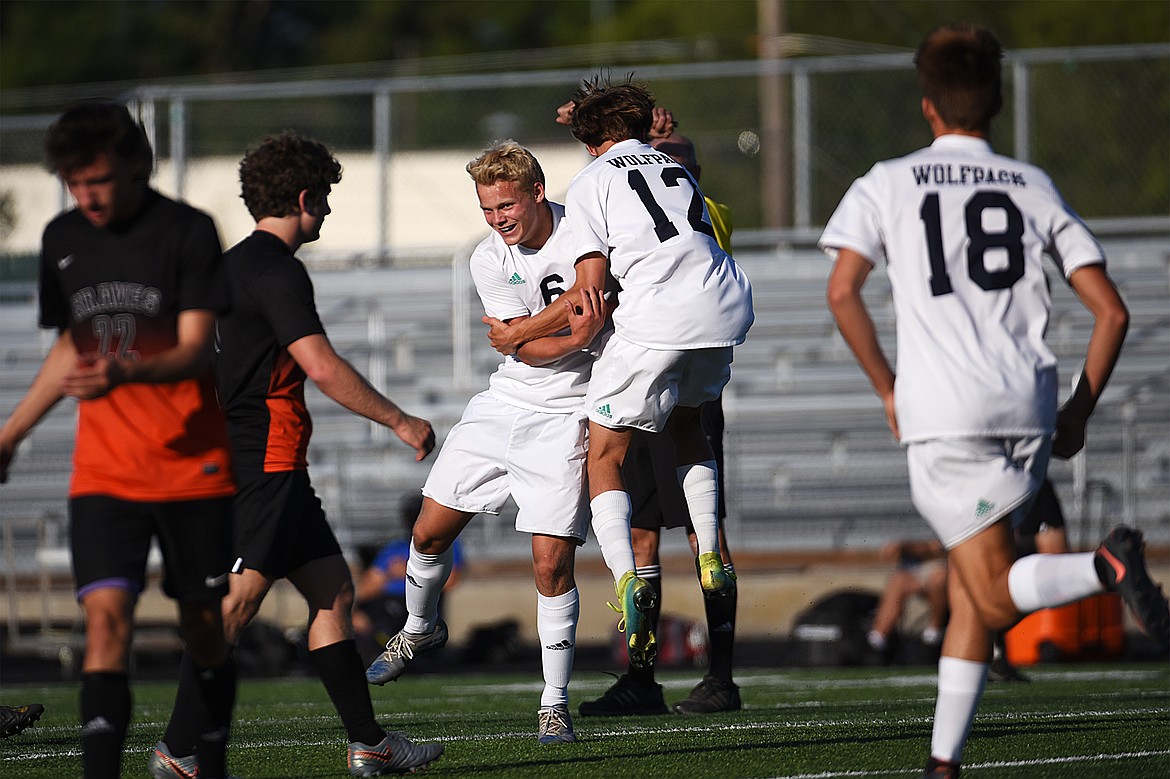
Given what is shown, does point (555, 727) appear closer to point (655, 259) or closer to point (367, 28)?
point (655, 259)

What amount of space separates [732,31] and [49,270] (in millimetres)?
35101

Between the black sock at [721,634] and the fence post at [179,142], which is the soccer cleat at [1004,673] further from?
the fence post at [179,142]

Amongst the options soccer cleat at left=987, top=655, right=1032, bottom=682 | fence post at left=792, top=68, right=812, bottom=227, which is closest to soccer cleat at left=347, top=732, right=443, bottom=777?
soccer cleat at left=987, top=655, right=1032, bottom=682

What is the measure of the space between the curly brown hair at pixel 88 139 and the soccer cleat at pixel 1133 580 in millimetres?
2661

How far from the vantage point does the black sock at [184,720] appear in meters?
4.50

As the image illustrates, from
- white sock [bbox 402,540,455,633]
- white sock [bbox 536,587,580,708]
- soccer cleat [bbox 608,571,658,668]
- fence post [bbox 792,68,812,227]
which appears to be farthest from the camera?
fence post [bbox 792,68,812,227]

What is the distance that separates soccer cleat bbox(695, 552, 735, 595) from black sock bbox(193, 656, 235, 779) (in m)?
1.89

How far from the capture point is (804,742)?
5.52 m

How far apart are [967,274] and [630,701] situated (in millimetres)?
3270

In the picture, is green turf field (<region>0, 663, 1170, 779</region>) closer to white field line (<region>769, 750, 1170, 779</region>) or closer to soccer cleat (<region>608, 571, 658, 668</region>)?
white field line (<region>769, 750, 1170, 779</region>)

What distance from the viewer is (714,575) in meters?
5.69

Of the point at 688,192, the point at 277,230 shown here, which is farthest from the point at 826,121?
the point at 277,230

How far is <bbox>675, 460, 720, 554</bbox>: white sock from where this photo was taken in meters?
5.91

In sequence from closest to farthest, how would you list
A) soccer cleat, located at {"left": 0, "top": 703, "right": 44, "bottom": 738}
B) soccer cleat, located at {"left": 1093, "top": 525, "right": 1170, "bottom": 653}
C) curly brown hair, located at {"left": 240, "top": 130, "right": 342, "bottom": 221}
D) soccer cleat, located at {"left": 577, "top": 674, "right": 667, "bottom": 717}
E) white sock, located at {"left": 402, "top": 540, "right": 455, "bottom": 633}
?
soccer cleat, located at {"left": 1093, "top": 525, "right": 1170, "bottom": 653} < curly brown hair, located at {"left": 240, "top": 130, "right": 342, "bottom": 221} < soccer cleat, located at {"left": 0, "top": 703, "right": 44, "bottom": 738} < white sock, located at {"left": 402, "top": 540, "right": 455, "bottom": 633} < soccer cleat, located at {"left": 577, "top": 674, "right": 667, "bottom": 717}
